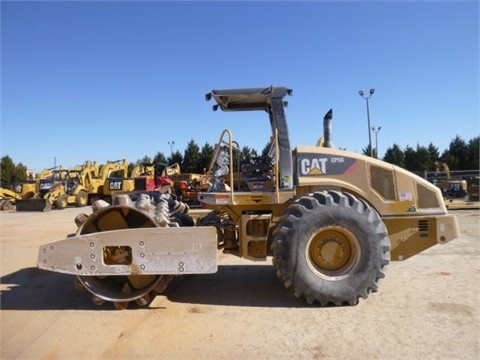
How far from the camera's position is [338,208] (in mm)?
5301

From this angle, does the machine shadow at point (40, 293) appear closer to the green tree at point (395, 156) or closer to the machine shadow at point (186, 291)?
the machine shadow at point (186, 291)

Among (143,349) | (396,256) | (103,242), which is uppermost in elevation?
(103,242)

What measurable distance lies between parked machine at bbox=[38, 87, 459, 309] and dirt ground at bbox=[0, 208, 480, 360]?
0.35 metres

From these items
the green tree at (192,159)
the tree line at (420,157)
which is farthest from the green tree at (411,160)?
the green tree at (192,159)

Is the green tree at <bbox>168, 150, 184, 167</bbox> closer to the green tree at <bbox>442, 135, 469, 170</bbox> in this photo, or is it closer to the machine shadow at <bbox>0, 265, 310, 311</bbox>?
the green tree at <bbox>442, 135, 469, 170</bbox>

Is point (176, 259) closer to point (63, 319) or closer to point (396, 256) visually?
point (63, 319)

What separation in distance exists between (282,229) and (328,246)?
62 centimetres

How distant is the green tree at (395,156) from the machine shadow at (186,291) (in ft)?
157

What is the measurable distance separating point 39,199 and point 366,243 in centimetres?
2158

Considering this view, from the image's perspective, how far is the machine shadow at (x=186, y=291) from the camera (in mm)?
5516

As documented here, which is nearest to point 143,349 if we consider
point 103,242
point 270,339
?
point 270,339

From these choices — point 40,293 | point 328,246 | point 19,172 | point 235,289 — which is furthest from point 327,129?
point 19,172

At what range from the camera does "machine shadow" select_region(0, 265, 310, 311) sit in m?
5.52

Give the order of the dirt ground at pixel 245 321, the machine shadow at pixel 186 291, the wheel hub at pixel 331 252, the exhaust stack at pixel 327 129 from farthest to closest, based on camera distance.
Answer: the exhaust stack at pixel 327 129 → the machine shadow at pixel 186 291 → the wheel hub at pixel 331 252 → the dirt ground at pixel 245 321
